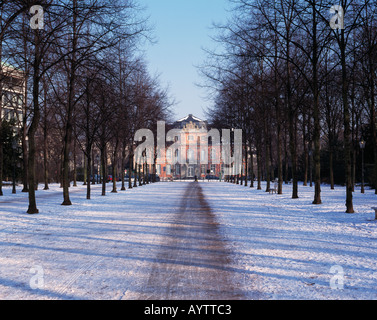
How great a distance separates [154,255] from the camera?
7.85 metres

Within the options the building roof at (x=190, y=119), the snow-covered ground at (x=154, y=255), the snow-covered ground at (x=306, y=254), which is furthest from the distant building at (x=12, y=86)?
the building roof at (x=190, y=119)

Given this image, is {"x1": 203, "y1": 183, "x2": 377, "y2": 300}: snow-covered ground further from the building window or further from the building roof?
the building roof

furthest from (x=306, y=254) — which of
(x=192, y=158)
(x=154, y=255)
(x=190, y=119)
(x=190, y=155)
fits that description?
(x=190, y=119)

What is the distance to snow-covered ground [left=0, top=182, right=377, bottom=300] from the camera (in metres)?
5.54

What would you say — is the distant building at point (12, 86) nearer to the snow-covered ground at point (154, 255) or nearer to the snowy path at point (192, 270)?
the snow-covered ground at point (154, 255)

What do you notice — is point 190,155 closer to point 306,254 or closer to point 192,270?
point 306,254

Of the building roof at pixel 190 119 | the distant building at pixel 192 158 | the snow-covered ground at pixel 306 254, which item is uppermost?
the building roof at pixel 190 119

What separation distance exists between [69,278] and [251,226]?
703cm

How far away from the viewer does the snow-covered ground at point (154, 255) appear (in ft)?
18.2

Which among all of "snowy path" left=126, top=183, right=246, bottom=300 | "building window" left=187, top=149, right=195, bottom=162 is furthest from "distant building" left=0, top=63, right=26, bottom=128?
"building window" left=187, top=149, right=195, bottom=162

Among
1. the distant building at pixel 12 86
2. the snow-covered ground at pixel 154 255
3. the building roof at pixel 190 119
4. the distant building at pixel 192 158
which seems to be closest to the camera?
the snow-covered ground at pixel 154 255

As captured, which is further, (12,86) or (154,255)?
(12,86)

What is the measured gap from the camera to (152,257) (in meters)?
7.66

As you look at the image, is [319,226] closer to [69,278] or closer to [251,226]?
[251,226]
